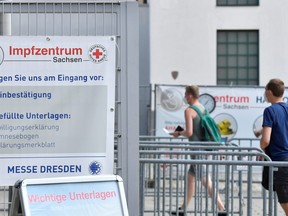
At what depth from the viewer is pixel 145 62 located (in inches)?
1050

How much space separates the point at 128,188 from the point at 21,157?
889 mm

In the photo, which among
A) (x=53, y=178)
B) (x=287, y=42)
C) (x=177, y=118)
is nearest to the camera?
(x=53, y=178)

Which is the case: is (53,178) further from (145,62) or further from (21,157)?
(145,62)

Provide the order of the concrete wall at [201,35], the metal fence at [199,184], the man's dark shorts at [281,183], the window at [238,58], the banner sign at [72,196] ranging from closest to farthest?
the banner sign at [72,196] < the metal fence at [199,184] < the man's dark shorts at [281,183] < the concrete wall at [201,35] < the window at [238,58]

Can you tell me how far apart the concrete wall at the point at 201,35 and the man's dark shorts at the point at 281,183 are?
16.4m

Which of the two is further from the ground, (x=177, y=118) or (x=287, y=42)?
(x=287, y=42)

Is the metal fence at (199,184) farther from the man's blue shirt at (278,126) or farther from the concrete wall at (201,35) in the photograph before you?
the concrete wall at (201,35)

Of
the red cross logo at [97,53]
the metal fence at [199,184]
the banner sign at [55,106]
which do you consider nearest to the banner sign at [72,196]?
the banner sign at [55,106]

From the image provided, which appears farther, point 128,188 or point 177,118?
point 177,118

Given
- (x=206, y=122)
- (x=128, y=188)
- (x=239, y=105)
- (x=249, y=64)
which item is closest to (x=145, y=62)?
(x=249, y=64)

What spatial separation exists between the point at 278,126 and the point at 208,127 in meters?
3.16

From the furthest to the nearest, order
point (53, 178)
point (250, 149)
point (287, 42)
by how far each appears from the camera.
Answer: point (287, 42)
point (250, 149)
point (53, 178)

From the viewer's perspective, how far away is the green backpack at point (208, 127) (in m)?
12.3

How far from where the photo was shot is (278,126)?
9.27 m
